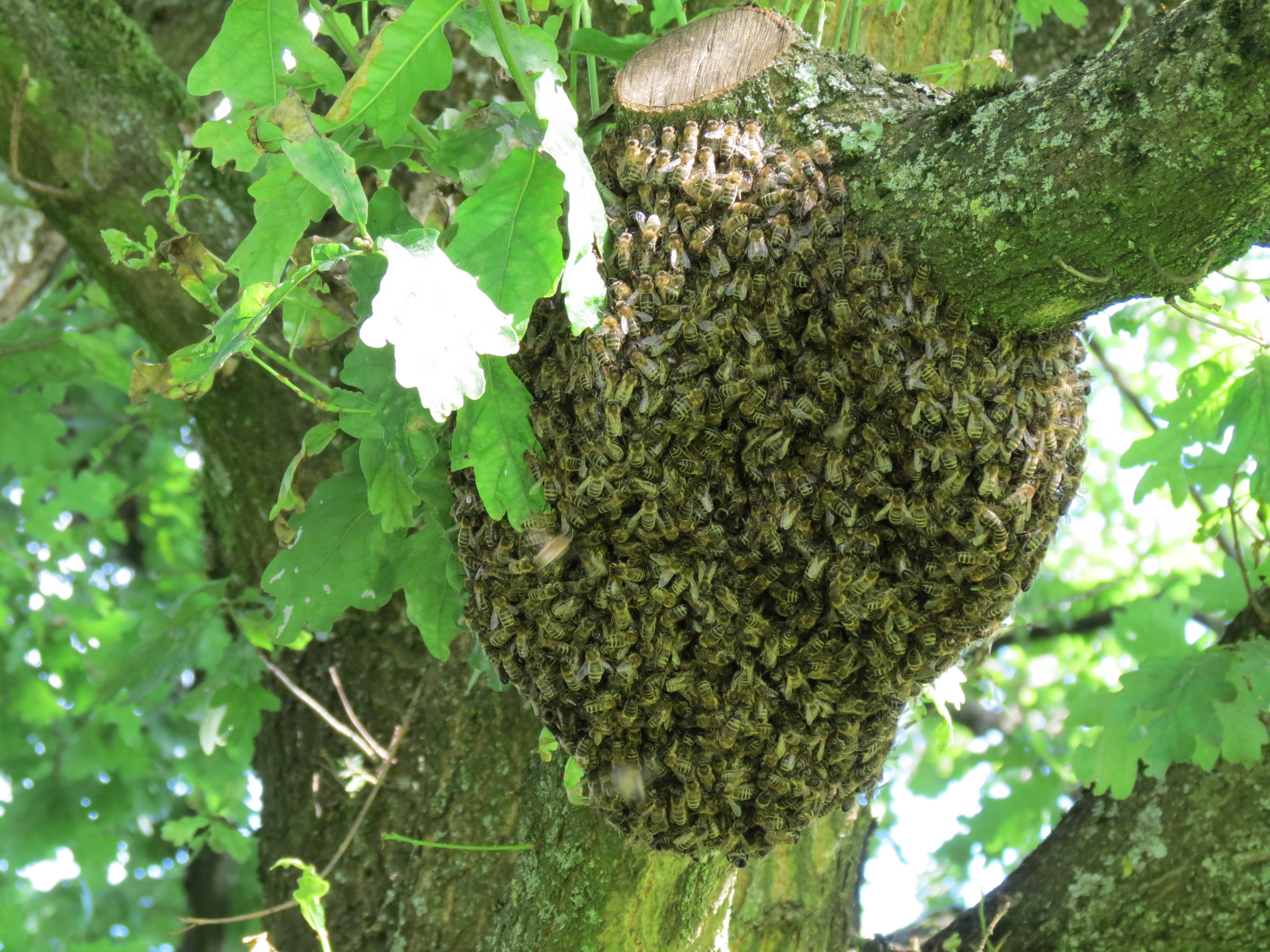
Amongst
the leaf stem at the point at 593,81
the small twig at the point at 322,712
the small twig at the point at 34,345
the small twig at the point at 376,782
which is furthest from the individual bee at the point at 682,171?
the small twig at the point at 34,345

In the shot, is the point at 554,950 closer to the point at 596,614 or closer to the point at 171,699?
the point at 596,614

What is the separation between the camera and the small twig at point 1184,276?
1970 mm

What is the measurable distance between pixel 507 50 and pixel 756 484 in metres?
0.95

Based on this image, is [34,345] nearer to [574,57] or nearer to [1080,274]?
[574,57]

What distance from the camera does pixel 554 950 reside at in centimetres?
271

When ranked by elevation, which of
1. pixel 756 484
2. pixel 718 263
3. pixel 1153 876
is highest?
pixel 718 263

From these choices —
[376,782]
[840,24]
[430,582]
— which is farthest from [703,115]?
[376,782]

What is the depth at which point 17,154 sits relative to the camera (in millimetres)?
3629

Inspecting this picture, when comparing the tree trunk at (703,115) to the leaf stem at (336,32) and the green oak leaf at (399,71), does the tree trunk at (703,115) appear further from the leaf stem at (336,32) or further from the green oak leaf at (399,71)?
the leaf stem at (336,32)

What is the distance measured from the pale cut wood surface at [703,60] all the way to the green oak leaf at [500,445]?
667 millimetres

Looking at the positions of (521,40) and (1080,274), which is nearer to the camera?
(1080,274)

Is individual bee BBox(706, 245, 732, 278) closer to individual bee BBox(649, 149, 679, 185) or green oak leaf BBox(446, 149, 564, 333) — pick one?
individual bee BBox(649, 149, 679, 185)

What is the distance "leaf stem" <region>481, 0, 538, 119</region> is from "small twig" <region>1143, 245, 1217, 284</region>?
113 cm

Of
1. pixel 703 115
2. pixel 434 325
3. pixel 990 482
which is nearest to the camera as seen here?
pixel 434 325
